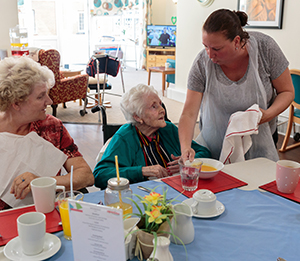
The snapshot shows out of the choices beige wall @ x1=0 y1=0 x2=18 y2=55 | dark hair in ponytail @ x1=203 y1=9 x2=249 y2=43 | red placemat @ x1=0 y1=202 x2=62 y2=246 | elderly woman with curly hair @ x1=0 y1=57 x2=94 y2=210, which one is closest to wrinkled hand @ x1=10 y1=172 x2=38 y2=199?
elderly woman with curly hair @ x1=0 y1=57 x2=94 y2=210

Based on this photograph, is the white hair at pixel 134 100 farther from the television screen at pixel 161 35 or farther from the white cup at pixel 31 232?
the television screen at pixel 161 35

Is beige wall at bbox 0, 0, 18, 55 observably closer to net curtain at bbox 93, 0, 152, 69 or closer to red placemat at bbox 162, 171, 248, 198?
red placemat at bbox 162, 171, 248, 198

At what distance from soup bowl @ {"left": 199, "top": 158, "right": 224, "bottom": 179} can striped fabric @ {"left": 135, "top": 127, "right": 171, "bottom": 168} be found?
35 centimetres

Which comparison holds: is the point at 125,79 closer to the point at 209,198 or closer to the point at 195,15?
the point at 195,15

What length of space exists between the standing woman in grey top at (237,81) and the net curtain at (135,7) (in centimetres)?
908

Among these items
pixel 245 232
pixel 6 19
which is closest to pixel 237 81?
pixel 245 232

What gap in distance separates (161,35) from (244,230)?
9.26 metres

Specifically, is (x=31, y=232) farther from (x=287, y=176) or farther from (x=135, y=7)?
(x=135, y=7)

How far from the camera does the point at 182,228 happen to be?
0.98 meters

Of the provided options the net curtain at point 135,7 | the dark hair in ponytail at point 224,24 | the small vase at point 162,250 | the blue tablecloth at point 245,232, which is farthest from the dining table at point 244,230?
the net curtain at point 135,7

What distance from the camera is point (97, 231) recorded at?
74cm

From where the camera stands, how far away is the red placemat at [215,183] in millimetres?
1368

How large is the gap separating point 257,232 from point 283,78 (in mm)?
965

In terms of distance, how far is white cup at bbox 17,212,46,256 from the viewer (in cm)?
88
